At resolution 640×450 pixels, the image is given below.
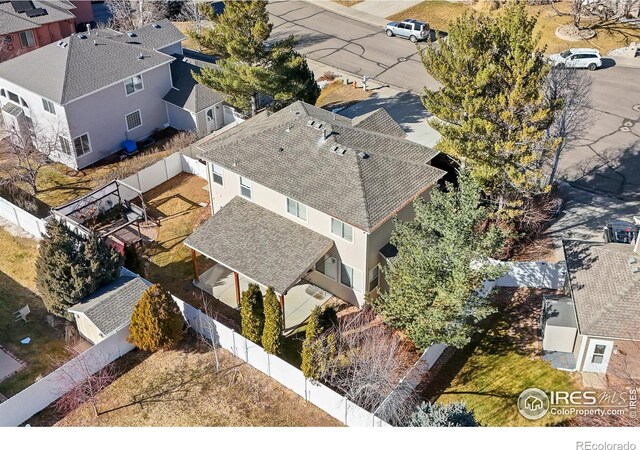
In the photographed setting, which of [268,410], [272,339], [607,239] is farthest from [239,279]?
[607,239]

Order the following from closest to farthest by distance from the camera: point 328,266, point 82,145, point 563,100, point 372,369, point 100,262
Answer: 1. point 372,369
2. point 100,262
3. point 563,100
4. point 328,266
5. point 82,145

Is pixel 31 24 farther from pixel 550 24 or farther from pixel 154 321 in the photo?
pixel 550 24

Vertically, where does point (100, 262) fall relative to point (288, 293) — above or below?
above

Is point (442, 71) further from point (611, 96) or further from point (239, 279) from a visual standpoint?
point (611, 96)

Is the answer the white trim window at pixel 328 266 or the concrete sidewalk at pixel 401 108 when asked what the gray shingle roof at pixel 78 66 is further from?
the white trim window at pixel 328 266

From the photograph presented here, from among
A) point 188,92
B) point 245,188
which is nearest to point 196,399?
point 245,188

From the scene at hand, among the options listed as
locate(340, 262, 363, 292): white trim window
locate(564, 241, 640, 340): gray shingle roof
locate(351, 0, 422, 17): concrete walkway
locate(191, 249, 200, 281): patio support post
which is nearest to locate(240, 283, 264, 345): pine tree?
locate(340, 262, 363, 292): white trim window

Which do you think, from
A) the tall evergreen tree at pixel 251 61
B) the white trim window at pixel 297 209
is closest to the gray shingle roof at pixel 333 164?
the white trim window at pixel 297 209
